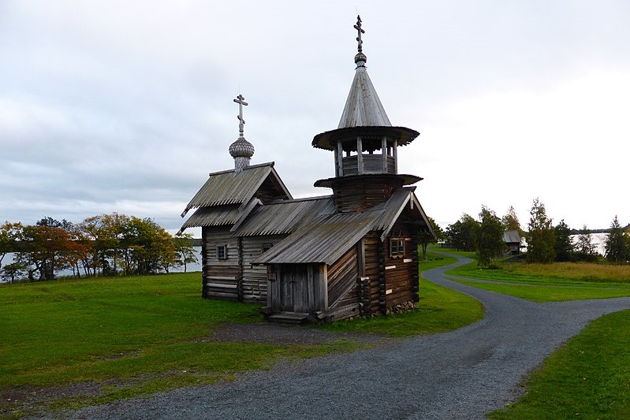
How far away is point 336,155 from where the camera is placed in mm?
24469

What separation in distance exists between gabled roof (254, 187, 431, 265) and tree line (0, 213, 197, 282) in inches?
1088

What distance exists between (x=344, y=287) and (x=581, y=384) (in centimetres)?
1146

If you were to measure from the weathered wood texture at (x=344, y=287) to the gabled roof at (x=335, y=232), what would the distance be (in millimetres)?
881

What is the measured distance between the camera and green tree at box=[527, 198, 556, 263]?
57.7 metres

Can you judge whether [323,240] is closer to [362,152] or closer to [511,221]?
[362,152]

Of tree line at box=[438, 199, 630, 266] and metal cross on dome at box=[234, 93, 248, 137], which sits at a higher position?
metal cross on dome at box=[234, 93, 248, 137]

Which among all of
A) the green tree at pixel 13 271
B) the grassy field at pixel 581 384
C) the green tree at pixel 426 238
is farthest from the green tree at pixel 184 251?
the grassy field at pixel 581 384

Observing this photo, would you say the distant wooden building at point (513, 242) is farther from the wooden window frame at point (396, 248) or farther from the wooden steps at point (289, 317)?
the wooden steps at point (289, 317)

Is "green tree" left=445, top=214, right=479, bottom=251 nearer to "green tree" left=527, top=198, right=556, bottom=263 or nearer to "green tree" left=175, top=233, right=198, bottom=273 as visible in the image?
"green tree" left=527, top=198, right=556, bottom=263

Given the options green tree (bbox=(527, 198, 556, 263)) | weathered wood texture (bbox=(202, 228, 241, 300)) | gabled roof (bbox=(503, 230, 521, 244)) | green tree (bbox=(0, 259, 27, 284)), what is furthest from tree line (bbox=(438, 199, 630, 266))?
green tree (bbox=(0, 259, 27, 284))

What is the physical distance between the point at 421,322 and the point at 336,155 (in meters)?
10.2

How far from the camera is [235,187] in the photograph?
1169 inches

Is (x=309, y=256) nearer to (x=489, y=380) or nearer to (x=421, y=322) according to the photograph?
(x=421, y=322)

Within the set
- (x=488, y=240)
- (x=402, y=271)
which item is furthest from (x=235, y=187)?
(x=488, y=240)
